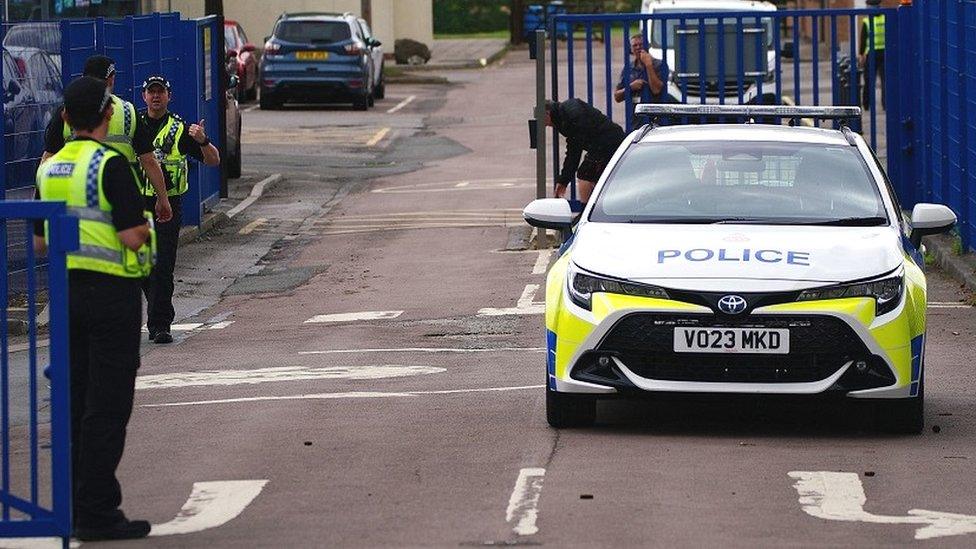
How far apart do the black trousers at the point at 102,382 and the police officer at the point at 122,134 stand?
15.7 ft

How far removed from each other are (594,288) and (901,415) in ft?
5.03

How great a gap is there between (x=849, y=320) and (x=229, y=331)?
6.36 meters

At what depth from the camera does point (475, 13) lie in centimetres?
8769

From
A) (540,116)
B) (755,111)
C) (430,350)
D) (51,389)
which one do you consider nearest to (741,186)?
(755,111)

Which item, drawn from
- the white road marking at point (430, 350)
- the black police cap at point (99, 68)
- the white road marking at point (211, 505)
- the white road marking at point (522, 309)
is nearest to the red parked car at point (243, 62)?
the white road marking at point (522, 309)

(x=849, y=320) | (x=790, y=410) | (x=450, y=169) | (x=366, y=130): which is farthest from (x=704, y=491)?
(x=366, y=130)

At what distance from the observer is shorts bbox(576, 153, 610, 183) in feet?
59.1

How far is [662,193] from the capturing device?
10.6 m

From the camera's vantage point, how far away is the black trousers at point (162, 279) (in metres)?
14.0

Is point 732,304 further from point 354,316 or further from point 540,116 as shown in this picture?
point 540,116

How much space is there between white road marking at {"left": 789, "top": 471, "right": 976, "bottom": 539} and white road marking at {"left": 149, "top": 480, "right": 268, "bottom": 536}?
85.6 inches

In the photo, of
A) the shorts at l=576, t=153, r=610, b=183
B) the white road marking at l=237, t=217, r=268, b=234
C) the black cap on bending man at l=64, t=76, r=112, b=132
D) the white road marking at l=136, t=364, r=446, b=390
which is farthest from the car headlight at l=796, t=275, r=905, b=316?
the white road marking at l=237, t=217, r=268, b=234

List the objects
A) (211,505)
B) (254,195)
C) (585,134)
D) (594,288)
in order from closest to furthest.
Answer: (211,505) → (594,288) → (585,134) → (254,195)

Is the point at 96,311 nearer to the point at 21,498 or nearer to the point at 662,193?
the point at 21,498
